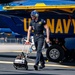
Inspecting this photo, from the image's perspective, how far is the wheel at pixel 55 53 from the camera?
1519 centimetres

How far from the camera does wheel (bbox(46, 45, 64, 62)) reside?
15.2 metres

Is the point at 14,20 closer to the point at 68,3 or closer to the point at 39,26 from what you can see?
the point at 68,3

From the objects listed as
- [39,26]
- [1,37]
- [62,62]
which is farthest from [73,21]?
[1,37]

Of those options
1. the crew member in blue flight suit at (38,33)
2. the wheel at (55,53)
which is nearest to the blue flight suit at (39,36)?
the crew member in blue flight suit at (38,33)

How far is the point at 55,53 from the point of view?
15336 mm

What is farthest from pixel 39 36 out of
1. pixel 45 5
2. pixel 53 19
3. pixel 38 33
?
pixel 53 19

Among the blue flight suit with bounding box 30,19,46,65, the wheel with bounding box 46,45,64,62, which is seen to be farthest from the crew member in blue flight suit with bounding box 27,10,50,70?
the wheel with bounding box 46,45,64,62

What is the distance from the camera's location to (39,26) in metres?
12.0

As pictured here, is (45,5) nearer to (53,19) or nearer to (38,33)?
(53,19)

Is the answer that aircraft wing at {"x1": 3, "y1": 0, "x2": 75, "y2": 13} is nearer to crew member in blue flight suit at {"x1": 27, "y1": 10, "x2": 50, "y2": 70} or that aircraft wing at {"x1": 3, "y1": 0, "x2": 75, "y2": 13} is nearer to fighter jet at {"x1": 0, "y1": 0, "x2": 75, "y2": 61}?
fighter jet at {"x1": 0, "y1": 0, "x2": 75, "y2": 61}

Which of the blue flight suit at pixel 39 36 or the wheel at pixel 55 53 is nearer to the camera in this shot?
the blue flight suit at pixel 39 36

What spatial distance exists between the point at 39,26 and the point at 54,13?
358 cm

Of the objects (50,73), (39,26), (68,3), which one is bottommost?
(50,73)

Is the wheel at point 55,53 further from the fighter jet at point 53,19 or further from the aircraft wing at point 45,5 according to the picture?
the aircraft wing at point 45,5
